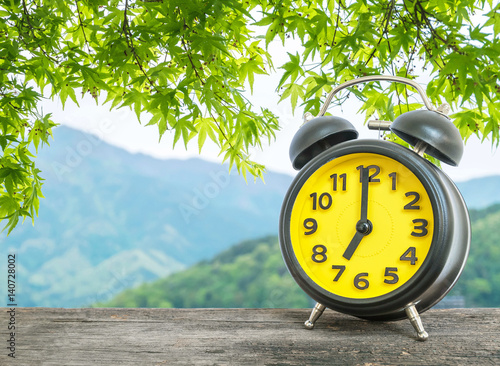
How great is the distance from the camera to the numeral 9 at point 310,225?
1.03 m

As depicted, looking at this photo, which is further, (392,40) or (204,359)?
(392,40)

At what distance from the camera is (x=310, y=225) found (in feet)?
3.39

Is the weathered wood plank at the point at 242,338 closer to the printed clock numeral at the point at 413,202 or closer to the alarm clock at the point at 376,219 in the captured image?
the alarm clock at the point at 376,219

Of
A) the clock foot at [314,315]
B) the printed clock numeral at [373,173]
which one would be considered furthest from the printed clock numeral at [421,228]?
the clock foot at [314,315]

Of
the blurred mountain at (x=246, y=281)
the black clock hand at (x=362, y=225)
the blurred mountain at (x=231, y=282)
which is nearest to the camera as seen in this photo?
the black clock hand at (x=362, y=225)

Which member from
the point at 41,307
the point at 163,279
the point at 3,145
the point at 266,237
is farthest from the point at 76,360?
the point at 163,279

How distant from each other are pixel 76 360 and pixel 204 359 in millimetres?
251

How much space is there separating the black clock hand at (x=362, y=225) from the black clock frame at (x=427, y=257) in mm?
74

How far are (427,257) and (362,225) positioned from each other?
0.14 m

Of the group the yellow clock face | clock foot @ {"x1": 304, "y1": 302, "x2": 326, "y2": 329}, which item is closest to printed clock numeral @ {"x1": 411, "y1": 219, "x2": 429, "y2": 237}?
the yellow clock face

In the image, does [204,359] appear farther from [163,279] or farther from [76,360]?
[163,279]

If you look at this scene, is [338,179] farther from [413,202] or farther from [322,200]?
[413,202]

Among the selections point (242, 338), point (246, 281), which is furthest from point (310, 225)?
point (246, 281)

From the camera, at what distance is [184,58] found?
1.30 m
